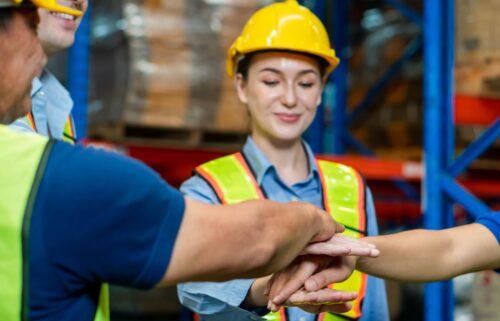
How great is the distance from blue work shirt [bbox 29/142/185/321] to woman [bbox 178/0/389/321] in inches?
52.7

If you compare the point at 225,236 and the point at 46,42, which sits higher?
the point at 46,42

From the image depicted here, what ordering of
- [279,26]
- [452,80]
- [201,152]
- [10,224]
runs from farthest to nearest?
[201,152] < [452,80] < [279,26] < [10,224]

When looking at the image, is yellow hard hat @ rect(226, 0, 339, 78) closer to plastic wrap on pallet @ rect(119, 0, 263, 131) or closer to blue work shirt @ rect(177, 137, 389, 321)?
blue work shirt @ rect(177, 137, 389, 321)

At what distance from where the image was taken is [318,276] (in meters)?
2.38

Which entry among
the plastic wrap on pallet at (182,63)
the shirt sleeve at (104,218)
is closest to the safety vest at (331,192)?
the shirt sleeve at (104,218)

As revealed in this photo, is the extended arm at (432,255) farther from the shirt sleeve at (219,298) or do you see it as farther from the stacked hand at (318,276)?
the shirt sleeve at (219,298)

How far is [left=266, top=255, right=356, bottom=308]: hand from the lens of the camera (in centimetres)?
232

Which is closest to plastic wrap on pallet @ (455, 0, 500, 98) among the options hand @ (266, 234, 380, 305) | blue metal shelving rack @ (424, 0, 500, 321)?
blue metal shelving rack @ (424, 0, 500, 321)

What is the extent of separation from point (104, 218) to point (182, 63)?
4.03 meters

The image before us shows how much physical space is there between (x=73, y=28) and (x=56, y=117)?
0.34 m

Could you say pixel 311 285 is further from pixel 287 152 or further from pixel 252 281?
pixel 287 152

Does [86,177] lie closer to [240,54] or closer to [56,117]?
[56,117]

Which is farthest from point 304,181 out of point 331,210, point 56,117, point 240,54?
point 56,117

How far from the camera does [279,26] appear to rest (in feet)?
10.8
